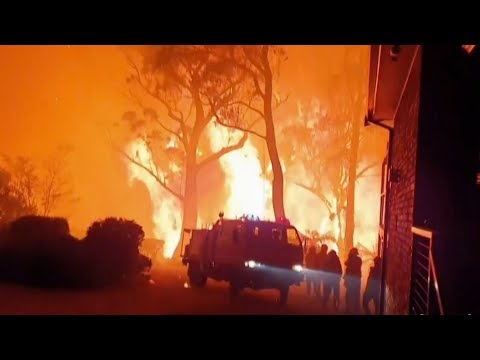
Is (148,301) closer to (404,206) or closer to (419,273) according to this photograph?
(404,206)

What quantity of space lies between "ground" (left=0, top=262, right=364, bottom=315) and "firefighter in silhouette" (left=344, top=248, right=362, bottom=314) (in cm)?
73

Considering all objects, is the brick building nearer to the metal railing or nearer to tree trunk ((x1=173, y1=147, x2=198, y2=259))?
the metal railing

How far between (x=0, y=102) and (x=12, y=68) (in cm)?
442

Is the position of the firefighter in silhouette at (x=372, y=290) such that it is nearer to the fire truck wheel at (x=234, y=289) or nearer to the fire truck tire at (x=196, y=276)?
the fire truck wheel at (x=234, y=289)

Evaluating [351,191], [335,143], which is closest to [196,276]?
[351,191]

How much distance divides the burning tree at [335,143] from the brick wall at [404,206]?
18.7m

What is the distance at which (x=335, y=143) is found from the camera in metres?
29.8

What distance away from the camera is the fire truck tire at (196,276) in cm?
1398

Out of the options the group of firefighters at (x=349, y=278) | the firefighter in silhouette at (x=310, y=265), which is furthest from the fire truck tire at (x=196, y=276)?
the group of firefighters at (x=349, y=278)

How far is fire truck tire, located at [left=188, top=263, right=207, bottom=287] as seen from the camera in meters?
14.0

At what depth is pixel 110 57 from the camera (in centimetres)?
3881

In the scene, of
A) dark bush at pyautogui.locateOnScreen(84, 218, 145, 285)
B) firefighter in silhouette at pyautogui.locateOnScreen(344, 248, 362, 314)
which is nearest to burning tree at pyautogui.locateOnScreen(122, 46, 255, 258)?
dark bush at pyautogui.locateOnScreen(84, 218, 145, 285)
